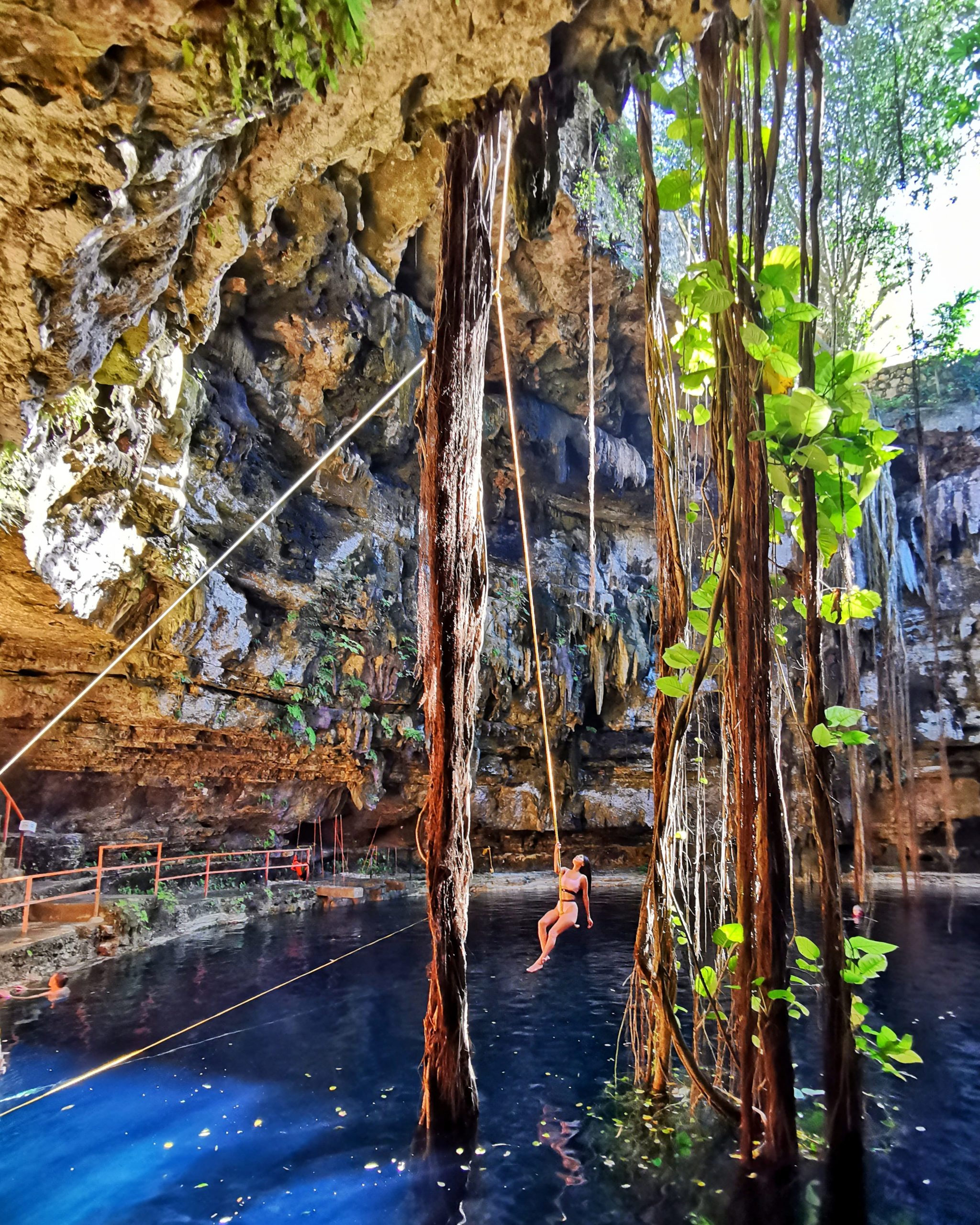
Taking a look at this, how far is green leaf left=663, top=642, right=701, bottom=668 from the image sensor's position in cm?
181

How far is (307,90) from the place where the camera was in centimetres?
221

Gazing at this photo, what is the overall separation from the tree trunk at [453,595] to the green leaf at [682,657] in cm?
92

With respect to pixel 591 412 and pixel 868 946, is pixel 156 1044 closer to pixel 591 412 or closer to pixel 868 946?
pixel 868 946

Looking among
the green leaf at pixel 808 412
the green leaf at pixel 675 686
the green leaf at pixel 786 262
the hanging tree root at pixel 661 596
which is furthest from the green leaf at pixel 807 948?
the green leaf at pixel 786 262

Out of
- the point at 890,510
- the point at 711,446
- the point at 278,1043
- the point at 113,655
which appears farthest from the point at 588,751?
the point at 711,446

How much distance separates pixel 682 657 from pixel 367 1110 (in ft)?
8.39

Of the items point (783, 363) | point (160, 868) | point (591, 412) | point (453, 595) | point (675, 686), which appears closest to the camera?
point (783, 363)

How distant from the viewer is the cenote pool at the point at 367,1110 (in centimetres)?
217

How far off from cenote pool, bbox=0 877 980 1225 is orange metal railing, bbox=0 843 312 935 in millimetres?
1249

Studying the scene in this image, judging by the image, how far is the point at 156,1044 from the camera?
3719 millimetres

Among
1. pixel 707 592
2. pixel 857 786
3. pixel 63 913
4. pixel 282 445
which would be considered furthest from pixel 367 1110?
pixel 282 445

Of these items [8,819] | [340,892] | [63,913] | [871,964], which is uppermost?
[871,964]

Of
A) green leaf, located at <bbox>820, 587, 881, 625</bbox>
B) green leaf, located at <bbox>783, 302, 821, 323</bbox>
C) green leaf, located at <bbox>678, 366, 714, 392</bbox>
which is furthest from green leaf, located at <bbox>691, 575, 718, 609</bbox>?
green leaf, located at <bbox>783, 302, 821, 323</bbox>

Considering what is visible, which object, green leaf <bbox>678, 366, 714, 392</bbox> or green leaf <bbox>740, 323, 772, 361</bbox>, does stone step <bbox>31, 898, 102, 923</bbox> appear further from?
green leaf <bbox>740, 323, 772, 361</bbox>
